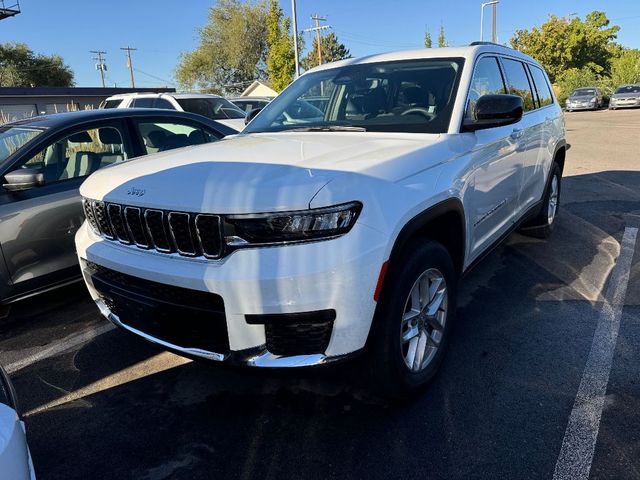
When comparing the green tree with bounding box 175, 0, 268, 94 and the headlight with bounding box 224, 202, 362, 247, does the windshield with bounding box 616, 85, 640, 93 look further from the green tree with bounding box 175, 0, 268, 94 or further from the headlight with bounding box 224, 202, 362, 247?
the headlight with bounding box 224, 202, 362, 247

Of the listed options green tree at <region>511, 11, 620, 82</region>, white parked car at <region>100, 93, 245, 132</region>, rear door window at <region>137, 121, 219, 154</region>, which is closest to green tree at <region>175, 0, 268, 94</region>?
green tree at <region>511, 11, 620, 82</region>

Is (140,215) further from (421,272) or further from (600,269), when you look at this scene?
(600,269)

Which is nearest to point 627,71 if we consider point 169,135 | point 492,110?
point 169,135

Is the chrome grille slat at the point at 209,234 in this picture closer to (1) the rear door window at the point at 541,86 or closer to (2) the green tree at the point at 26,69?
(1) the rear door window at the point at 541,86

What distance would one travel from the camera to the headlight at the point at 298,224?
2033mm

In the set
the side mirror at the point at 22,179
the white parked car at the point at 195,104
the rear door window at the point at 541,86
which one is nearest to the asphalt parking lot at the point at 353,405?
the side mirror at the point at 22,179

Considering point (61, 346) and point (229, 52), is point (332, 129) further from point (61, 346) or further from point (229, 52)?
point (229, 52)

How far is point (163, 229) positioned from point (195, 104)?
404 inches

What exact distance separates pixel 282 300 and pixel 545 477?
1384 millimetres

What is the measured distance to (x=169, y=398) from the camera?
286cm

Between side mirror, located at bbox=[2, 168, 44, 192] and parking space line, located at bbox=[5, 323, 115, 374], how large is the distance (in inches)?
46.4

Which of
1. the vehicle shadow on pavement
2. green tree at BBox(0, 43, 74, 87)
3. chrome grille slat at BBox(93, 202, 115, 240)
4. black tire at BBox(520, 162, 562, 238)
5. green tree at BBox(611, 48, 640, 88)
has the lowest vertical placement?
the vehicle shadow on pavement

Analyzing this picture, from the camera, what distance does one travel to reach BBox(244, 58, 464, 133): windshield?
3.17m

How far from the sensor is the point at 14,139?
4.23 meters
